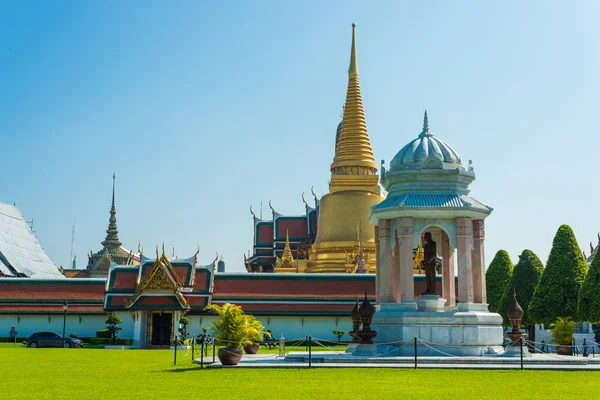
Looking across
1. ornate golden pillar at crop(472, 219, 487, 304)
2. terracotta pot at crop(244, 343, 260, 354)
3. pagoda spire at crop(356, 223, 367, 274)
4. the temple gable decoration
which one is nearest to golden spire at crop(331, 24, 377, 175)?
pagoda spire at crop(356, 223, 367, 274)

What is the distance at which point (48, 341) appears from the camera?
40438 millimetres

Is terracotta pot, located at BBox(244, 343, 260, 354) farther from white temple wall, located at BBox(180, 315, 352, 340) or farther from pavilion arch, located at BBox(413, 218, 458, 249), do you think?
white temple wall, located at BBox(180, 315, 352, 340)

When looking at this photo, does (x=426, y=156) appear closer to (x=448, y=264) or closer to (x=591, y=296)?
(x=448, y=264)

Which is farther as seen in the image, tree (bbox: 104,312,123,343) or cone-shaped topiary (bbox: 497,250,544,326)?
cone-shaped topiary (bbox: 497,250,544,326)

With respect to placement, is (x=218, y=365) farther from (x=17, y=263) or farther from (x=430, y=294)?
(x=17, y=263)

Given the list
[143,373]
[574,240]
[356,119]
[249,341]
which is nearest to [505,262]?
[574,240]

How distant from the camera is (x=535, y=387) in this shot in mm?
16531

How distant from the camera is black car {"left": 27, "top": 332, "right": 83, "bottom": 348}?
4031cm

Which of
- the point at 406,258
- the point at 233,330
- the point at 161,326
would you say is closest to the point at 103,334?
the point at 161,326

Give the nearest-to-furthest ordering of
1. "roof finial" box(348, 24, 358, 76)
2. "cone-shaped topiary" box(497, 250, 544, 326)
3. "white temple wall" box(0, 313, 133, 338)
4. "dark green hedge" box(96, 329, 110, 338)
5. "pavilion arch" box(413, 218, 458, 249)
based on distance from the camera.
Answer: "pavilion arch" box(413, 218, 458, 249) → "dark green hedge" box(96, 329, 110, 338) → "cone-shaped topiary" box(497, 250, 544, 326) → "white temple wall" box(0, 313, 133, 338) → "roof finial" box(348, 24, 358, 76)

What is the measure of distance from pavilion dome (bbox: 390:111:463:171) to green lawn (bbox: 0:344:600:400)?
8.04 meters

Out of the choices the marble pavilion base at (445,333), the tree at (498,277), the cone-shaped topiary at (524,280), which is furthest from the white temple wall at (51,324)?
the marble pavilion base at (445,333)

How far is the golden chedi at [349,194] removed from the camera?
2340 inches

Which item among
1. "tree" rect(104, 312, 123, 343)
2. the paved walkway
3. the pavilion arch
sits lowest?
the paved walkway
